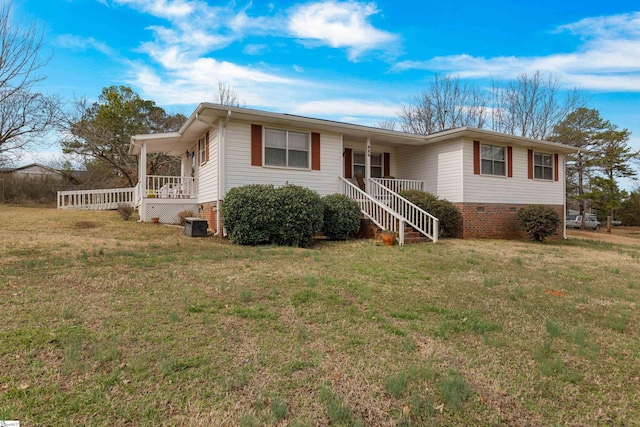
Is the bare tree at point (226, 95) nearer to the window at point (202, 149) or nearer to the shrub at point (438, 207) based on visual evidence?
the window at point (202, 149)

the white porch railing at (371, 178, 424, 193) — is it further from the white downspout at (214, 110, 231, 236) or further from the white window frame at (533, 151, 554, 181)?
the white downspout at (214, 110, 231, 236)

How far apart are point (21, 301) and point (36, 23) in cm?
1632

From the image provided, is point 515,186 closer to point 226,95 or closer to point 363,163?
point 363,163

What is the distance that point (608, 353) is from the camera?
3.24m

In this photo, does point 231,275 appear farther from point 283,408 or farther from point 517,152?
point 517,152

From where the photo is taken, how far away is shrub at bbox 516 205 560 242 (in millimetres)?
11711

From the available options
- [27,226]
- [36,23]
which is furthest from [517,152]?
[36,23]

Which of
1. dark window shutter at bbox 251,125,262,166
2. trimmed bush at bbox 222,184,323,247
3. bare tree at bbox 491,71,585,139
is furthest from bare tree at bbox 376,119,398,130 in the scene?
trimmed bush at bbox 222,184,323,247

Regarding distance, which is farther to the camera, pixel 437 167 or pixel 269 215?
pixel 437 167

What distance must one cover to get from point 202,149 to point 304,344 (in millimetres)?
10720

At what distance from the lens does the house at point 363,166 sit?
10.1 meters

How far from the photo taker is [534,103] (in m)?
23.8

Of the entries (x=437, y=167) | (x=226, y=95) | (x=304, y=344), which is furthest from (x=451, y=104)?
(x=304, y=344)

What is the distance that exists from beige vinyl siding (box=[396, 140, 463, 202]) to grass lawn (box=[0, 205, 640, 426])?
665 cm
